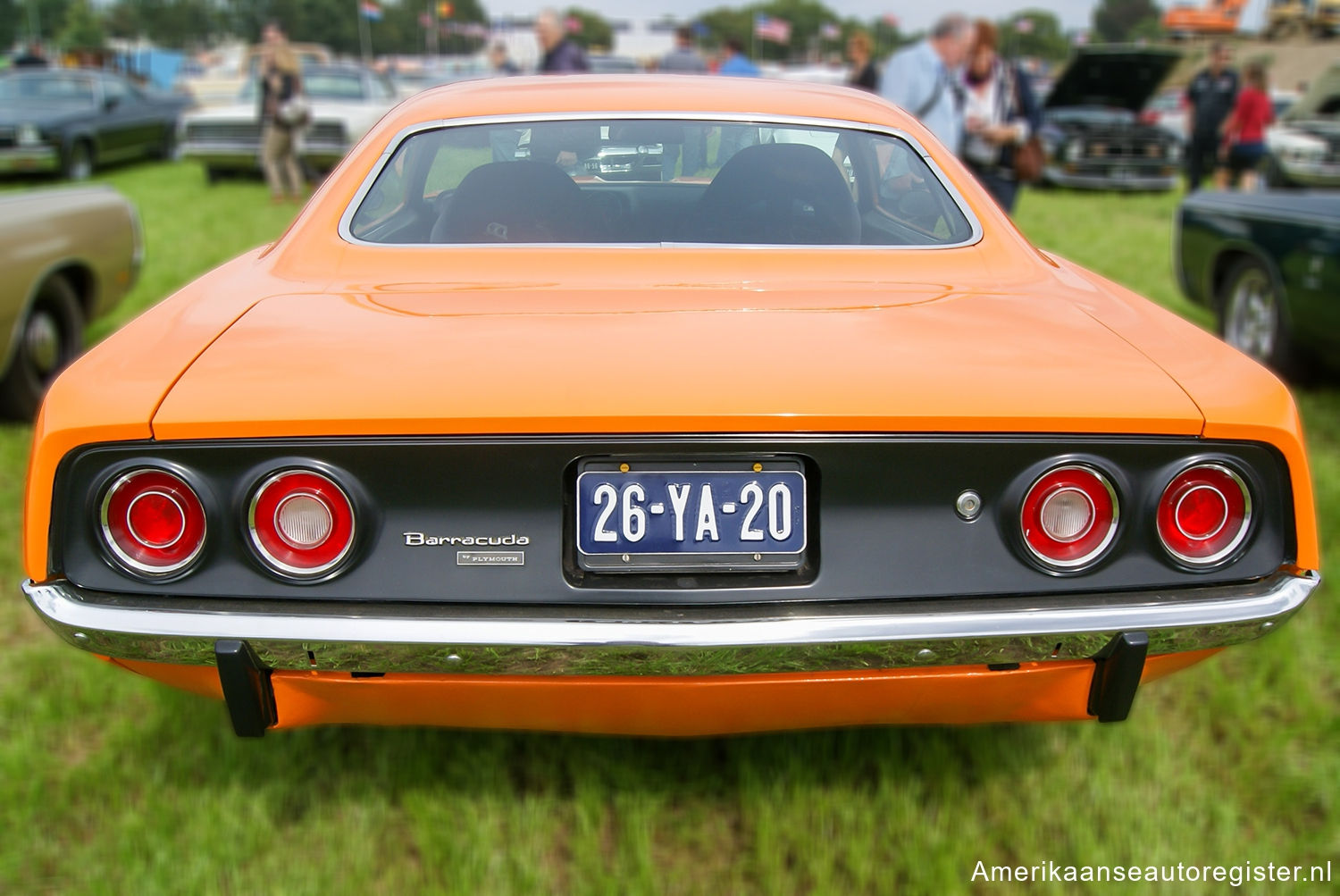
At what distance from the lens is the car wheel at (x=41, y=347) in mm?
4234

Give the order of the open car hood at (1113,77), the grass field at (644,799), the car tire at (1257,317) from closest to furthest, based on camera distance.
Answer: the grass field at (644,799) → the car tire at (1257,317) → the open car hood at (1113,77)

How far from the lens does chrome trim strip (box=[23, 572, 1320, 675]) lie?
155cm

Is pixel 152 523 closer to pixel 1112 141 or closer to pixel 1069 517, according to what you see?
pixel 1069 517

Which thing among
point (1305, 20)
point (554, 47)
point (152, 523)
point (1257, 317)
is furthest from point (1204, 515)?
point (1305, 20)

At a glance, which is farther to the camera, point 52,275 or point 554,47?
point 554,47

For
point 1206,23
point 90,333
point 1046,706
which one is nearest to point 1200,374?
point 1046,706

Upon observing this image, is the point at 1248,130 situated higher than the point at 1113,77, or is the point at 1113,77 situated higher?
the point at 1113,77

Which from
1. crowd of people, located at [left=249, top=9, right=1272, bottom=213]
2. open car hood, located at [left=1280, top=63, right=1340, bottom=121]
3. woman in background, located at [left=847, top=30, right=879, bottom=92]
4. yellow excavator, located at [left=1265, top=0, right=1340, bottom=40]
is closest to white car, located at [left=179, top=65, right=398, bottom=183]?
crowd of people, located at [left=249, top=9, right=1272, bottom=213]

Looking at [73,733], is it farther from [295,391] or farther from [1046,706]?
[1046,706]

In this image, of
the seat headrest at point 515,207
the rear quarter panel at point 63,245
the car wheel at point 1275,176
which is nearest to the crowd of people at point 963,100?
the seat headrest at point 515,207

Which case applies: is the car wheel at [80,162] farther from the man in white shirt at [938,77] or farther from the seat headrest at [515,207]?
the seat headrest at [515,207]

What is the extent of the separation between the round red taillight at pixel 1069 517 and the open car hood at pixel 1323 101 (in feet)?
34.3

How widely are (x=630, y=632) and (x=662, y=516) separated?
0.18 metres

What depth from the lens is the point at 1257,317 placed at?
16.3 feet
